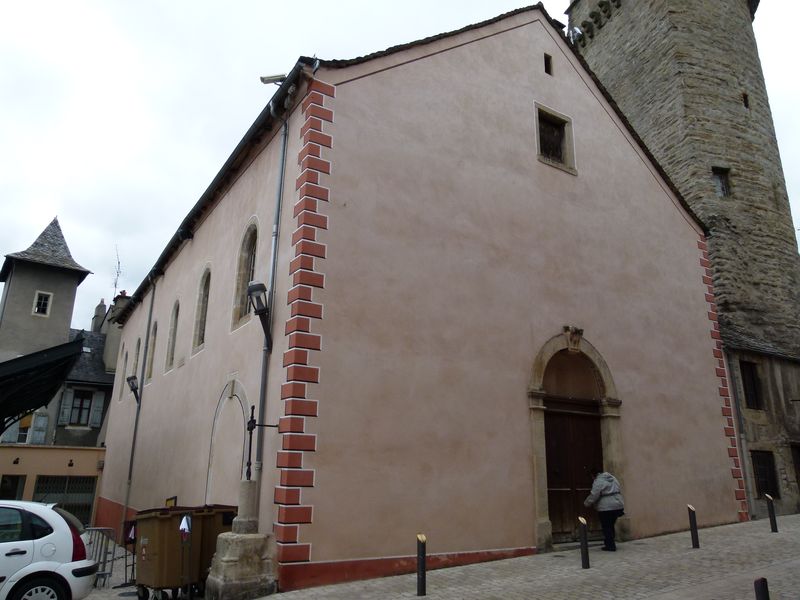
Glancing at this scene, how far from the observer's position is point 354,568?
752cm

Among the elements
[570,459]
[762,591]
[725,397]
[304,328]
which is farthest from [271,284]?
[725,397]

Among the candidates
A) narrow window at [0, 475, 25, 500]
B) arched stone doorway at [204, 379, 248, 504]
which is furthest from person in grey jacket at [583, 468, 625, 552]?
narrow window at [0, 475, 25, 500]

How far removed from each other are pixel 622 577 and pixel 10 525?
7.15 m

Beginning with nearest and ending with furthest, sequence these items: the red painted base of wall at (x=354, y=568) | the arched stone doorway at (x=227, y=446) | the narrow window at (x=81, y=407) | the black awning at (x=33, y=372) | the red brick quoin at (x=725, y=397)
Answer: the red painted base of wall at (x=354, y=568) < the arched stone doorway at (x=227, y=446) < the black awning at (x=33, y=372) < the red brick quoin at (x=725, y=397) < the narrow window at (x=81, y=407)

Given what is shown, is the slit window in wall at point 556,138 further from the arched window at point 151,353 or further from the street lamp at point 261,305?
the arched window at point 151,353

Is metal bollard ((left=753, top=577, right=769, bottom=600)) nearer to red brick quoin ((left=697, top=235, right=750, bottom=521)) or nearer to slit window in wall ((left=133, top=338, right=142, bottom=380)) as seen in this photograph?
red brick quoin ((left=697, top=235, right=750, bottom=521))

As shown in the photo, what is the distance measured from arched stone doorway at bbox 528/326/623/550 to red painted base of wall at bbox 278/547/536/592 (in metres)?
1.77

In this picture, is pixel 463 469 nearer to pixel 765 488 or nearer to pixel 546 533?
pixel 546 533

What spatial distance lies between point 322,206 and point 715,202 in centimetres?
1359

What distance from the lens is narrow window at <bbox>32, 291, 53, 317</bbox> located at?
30031 millimetres

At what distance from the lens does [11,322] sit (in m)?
29.1

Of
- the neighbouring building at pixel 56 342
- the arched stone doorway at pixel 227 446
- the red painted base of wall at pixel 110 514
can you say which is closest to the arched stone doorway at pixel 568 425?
the arched stone doorway at pixel 227 446

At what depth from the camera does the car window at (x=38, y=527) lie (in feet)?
22.5

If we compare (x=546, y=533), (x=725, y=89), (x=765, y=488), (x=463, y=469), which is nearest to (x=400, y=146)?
(x=463, y=469)
